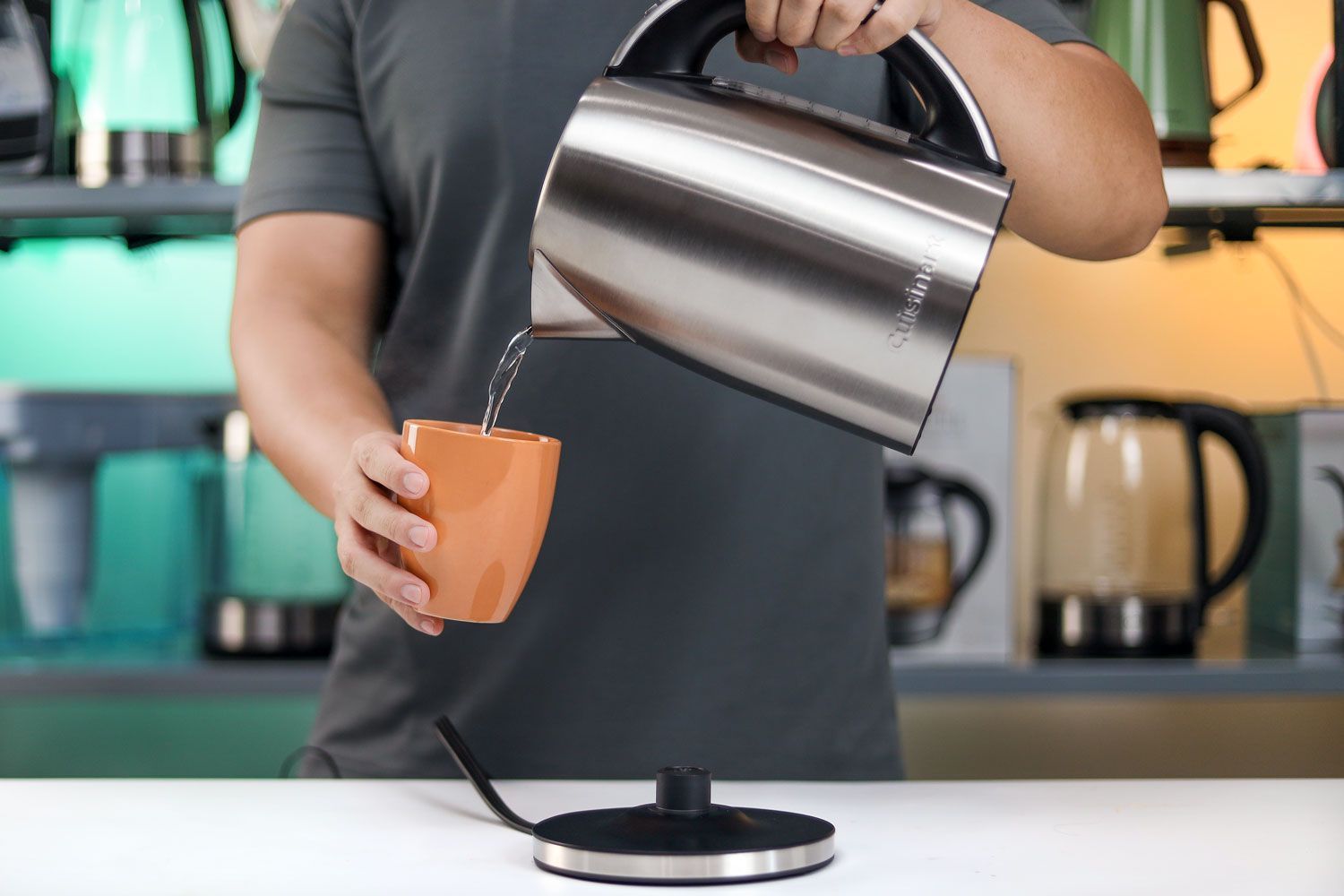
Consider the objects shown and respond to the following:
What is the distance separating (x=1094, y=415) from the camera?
1416 millimetres

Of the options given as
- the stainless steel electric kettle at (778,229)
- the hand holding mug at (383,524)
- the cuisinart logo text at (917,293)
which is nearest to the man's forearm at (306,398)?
the hand holding mug at (383,524)

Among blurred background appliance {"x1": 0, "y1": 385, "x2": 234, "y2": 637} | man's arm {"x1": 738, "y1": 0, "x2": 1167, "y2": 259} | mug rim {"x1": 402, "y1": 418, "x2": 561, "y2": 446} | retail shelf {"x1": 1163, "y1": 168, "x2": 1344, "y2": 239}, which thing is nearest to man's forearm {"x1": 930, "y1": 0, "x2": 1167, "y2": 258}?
man's arm {"x1": 738, "y1": 0, "x2": 1167, "y2": 259}

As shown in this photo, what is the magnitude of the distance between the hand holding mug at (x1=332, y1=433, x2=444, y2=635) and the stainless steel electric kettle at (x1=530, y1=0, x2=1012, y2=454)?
0.33ft

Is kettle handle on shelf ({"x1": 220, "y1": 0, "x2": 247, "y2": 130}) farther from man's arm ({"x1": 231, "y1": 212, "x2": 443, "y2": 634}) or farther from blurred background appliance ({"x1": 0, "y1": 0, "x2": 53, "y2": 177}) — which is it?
man's arm ({"x1": 231, "y1": 212, "x2": 443, "y2": 634})

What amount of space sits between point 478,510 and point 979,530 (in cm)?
89

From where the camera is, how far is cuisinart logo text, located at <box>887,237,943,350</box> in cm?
53

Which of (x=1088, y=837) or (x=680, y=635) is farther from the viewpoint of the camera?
(x=680, y=635)

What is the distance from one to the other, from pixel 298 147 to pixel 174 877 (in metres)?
0.54

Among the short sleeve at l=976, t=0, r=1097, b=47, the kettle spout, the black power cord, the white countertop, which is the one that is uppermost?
the short sleeve at l=976, t=0, r=1097, b=47

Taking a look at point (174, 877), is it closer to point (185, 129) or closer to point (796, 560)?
point (796, 560)

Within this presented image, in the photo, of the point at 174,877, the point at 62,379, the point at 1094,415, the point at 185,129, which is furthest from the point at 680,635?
the point at 62,379

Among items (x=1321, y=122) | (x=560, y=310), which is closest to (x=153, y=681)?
(x=560, y=310)

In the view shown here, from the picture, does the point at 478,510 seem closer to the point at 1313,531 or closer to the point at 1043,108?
the point at 1043,108

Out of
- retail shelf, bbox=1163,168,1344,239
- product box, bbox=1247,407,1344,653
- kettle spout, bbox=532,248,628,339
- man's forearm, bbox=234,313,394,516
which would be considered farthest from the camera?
product box, bbox=1247,407,1344,653
